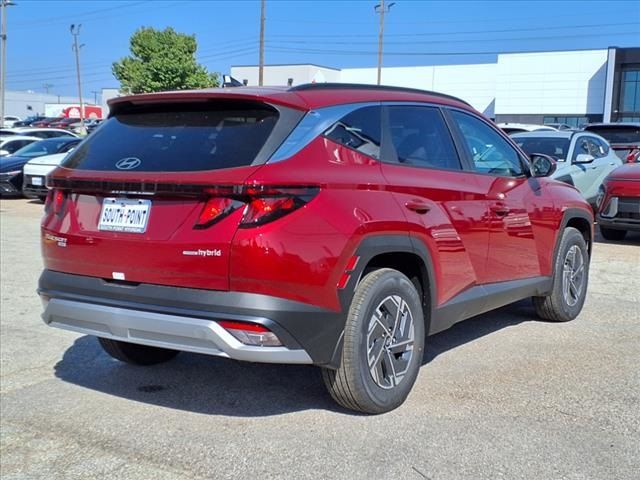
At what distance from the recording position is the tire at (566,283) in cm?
574

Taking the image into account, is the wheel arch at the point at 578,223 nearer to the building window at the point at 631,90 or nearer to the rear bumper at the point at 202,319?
the rear bumper at the point at 202,319

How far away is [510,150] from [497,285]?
112cm

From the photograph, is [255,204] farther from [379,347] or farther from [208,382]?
[208,382]

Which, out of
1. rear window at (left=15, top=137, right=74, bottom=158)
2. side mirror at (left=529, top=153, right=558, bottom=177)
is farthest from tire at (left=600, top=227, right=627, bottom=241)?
rear window at (left=15, top=137, right=74, bottom=158)

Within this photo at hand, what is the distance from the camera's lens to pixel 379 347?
3.82 meters

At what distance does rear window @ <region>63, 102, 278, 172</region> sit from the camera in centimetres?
346

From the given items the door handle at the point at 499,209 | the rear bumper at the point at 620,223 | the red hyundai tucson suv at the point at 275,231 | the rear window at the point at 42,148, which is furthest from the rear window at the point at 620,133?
the rear window at the point at 42,148

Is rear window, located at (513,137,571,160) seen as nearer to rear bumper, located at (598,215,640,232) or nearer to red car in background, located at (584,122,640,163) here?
rear bumper, located at (598,215,640,232)

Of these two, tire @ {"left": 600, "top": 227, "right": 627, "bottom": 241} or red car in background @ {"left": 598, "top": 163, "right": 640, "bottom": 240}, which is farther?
tire @ {"left": 600, "top": 227, "right": 627, "bottom": 241}

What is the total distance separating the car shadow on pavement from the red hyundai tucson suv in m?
0.56

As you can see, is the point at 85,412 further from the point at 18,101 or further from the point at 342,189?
the point at 18,101

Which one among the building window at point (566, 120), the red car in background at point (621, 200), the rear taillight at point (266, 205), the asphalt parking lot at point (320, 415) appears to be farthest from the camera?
the building window at point (566, 120)

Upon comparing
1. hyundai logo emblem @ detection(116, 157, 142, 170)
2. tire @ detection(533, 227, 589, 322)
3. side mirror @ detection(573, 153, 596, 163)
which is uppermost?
hyundai logo emblem @ detection(116, 157, 142, 170)

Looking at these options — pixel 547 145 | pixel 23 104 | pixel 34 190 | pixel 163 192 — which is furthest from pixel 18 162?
pixel 23 104
